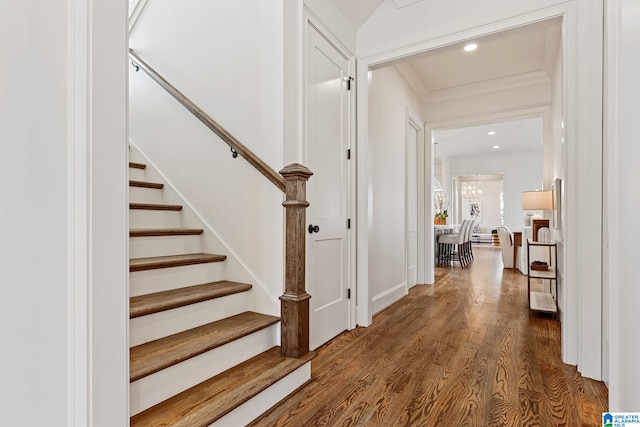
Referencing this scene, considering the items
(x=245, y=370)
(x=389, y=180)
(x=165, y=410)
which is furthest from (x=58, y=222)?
(x=389, y=180)

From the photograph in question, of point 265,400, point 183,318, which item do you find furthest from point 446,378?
point 183,318

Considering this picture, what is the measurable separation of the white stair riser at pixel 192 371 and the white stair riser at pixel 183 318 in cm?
26

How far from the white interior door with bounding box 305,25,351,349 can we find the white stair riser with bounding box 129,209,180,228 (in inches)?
46.0

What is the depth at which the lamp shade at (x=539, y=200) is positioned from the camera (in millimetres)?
3641

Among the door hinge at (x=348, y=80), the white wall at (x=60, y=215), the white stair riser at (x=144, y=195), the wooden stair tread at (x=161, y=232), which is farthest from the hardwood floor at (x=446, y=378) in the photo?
the door hinge at (x=348, y=80)

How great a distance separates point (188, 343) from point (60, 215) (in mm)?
909

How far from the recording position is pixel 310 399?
1784 millimetres

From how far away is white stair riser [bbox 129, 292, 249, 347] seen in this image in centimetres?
165

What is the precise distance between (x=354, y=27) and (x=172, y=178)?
82.5 inches

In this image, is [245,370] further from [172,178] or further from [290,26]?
[290,26]

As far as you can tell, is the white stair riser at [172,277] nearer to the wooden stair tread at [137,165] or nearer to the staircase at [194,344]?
the staircase at [194,344]

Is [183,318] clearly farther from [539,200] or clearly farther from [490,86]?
[490,86]

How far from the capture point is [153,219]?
2.55 metres

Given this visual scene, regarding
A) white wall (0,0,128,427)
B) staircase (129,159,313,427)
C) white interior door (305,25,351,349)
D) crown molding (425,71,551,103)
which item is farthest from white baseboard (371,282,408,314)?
crown molding (425,71,551,103)
